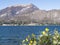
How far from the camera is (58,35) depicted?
3.93 m

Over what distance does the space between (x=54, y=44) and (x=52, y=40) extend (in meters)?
0.17

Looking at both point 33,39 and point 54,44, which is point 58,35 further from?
point 33,39

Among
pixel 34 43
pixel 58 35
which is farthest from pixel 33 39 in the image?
pixel 58 35

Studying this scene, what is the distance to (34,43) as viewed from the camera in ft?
12.7

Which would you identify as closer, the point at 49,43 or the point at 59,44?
the point at 59,44

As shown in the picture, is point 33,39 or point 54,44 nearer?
point 54,44

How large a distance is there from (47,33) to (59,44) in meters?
0.32

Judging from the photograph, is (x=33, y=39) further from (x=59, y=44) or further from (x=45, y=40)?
(x=59, y=44)

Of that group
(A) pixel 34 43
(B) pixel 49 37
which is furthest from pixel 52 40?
(A) pixel 34 43

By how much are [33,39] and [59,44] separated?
0.52 m

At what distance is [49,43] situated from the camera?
4.02 m

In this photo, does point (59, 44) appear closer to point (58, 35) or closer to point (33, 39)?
point (58, 35)

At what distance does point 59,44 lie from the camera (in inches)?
148

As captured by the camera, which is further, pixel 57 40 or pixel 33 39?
pixel 33 39
